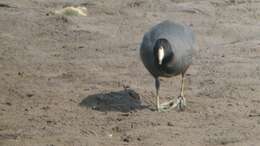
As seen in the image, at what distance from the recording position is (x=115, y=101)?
790 centimetres

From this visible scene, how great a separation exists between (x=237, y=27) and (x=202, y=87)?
2.65 m

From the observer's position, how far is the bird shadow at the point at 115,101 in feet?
25.4

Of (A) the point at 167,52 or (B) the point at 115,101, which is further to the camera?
(B) the point at 115,101

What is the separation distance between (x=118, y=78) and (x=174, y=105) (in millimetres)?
1215

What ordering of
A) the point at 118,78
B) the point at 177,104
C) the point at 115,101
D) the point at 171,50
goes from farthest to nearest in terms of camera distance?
the point at 118,78 → the point at 115,101 → the point at 177,104 → the point at 171,50

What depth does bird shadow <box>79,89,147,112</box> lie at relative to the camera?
775cm

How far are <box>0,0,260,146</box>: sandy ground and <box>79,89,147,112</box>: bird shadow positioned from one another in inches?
0.4

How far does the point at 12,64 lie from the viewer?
9438mm

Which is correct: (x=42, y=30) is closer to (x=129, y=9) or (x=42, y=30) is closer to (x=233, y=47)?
(x=129, y=9)

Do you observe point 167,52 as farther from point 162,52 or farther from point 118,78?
point 118,78

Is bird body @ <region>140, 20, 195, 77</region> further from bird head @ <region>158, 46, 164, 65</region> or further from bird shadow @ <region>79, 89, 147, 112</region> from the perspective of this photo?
bird shadow @ <region>79, 89, 147, 112</region>

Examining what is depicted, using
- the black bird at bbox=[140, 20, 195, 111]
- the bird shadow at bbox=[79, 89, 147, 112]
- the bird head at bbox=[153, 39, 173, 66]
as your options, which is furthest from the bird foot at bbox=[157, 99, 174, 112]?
the bird head at bbox=[153, 39, 173, 66]

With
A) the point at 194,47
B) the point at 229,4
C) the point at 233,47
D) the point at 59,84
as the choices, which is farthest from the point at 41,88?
the point at 229,4

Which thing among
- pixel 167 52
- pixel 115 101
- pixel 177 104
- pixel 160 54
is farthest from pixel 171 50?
pixel 115 101
